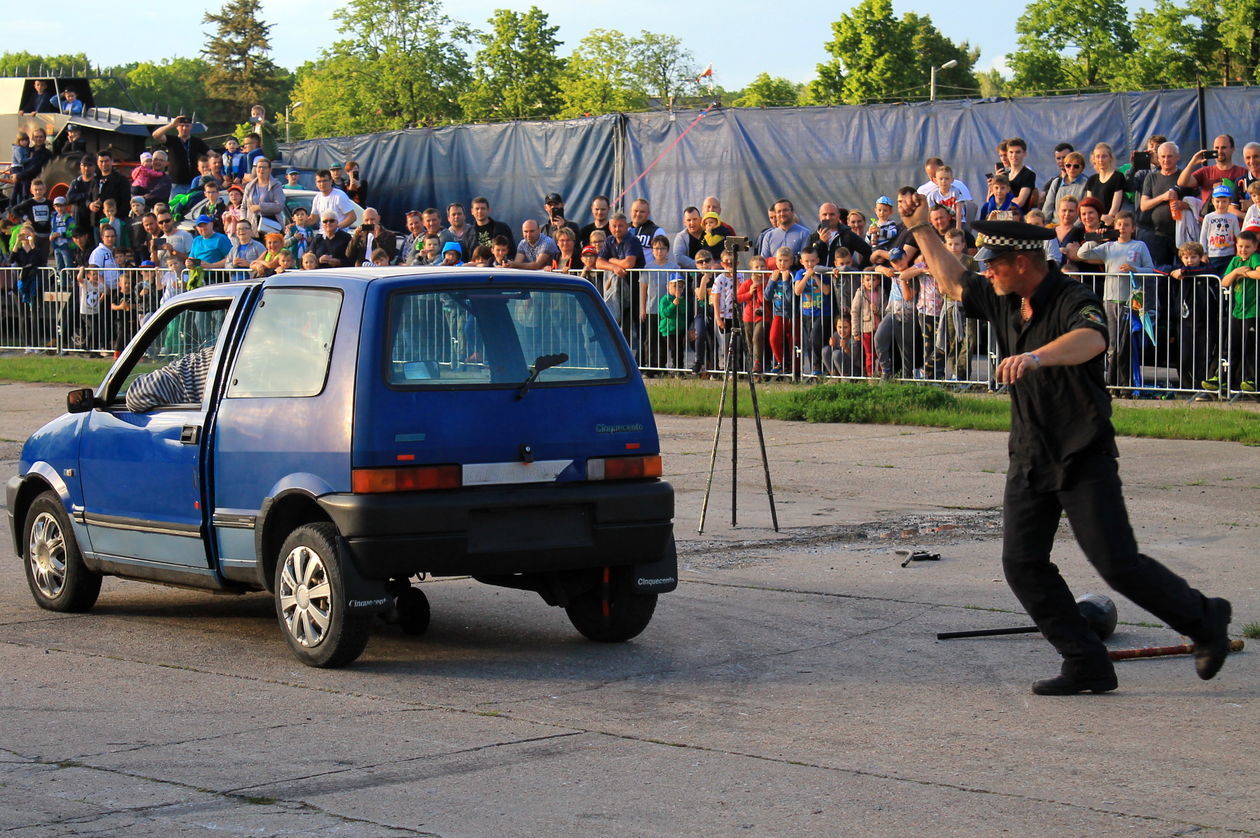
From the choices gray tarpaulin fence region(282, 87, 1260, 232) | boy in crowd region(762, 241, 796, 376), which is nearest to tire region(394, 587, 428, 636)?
boy in crowd region(762, 241, 796, 376)

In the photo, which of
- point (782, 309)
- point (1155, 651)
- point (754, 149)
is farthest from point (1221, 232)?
point (1155, 651)

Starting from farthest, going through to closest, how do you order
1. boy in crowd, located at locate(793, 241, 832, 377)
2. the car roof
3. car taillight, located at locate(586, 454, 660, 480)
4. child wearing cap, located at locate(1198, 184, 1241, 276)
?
1. boy in crowd, located at locate(793, 241, 832, 377)
2. child wearing cap, located at locate(1198, 184, 1241, 276)
3. car taillight, located at locate(586, 454, 660, 480)
4. the car roof

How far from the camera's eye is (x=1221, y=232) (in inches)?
645

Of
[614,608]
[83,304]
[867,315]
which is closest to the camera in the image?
[614,608]

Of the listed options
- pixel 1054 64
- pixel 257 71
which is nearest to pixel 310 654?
pixel 1054 64

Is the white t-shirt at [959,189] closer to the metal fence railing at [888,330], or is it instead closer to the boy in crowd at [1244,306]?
the metal fence railing at [888,330]

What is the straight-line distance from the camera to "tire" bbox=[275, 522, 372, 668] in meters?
6.99

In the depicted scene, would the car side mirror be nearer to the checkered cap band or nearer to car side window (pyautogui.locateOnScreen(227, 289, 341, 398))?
car side window (pyautogui.locateOnScreen(227, 289, 341, 398))

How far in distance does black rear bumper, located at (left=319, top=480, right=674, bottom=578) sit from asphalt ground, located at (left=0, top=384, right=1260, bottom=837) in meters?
0.46

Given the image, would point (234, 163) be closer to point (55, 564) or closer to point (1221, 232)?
point (1221, 232)

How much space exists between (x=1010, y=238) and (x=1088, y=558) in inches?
49.3

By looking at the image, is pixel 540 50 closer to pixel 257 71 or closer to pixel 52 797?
pixel 257 71

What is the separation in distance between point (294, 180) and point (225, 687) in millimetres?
21771

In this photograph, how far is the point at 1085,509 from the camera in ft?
21.2
